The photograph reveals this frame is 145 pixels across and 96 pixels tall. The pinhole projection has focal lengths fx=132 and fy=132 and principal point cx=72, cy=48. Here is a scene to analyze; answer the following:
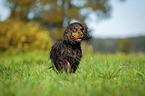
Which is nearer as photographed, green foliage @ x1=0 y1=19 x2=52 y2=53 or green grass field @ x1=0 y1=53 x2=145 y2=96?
green grass field @ x1=0 y1=53 x2=145 y2=96

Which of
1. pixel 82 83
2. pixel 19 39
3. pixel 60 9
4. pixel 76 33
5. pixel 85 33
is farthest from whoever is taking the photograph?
pixel 60 9

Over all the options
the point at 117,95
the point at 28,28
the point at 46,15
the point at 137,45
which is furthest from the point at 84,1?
the point at 137,45

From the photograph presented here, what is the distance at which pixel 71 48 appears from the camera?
2824 mm

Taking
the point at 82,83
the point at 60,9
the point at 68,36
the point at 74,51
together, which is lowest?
the point at 82,83

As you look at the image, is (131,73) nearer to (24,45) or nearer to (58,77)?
(58,77)

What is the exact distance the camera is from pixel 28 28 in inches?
387

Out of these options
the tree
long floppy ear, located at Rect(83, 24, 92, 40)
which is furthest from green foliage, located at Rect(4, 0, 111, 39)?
long floppy ear, located at Rect(83, 24, 92, 40)

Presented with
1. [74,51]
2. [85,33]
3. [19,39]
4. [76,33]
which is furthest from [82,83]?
[19,39]

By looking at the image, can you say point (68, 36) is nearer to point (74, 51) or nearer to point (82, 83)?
point (74, 51)

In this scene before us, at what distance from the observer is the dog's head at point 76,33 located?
2674 mm

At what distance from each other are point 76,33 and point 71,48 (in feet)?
1.16

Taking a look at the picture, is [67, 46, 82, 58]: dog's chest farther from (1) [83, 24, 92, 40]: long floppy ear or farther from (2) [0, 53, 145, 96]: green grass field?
(1) [83, 24, 92, 40]: long floppy ear

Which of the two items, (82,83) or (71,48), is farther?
(71,48)

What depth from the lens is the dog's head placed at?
2.67m
